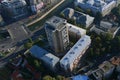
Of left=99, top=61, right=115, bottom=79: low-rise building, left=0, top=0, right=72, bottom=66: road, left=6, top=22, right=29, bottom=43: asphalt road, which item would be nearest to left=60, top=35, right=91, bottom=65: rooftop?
left=99, top=61, right=115, bottom=79: low-rise building

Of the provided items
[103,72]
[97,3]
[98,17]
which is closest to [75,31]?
[98,17]

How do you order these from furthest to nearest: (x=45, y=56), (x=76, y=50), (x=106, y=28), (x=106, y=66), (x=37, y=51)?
(x=106, y=28) < (x=37, y=51) < (x=45, y=56) < (x=76, y=50) < (x=106, y=66)

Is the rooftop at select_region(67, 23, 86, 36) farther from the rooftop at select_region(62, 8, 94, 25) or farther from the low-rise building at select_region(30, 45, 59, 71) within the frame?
the low-rise building at select_region(30, 45, 59, 71)

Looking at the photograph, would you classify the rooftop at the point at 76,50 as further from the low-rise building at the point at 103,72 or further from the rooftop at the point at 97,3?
the rooftop at the point at 97,3

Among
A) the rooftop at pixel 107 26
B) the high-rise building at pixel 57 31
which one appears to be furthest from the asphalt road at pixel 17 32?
the rooftop at pixel 107 26

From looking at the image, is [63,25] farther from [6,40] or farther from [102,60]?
[6,40]

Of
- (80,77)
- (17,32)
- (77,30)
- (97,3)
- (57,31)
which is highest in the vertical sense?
(57,31)

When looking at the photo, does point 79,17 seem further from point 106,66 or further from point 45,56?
point 106,66

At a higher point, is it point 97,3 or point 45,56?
point 97,3
